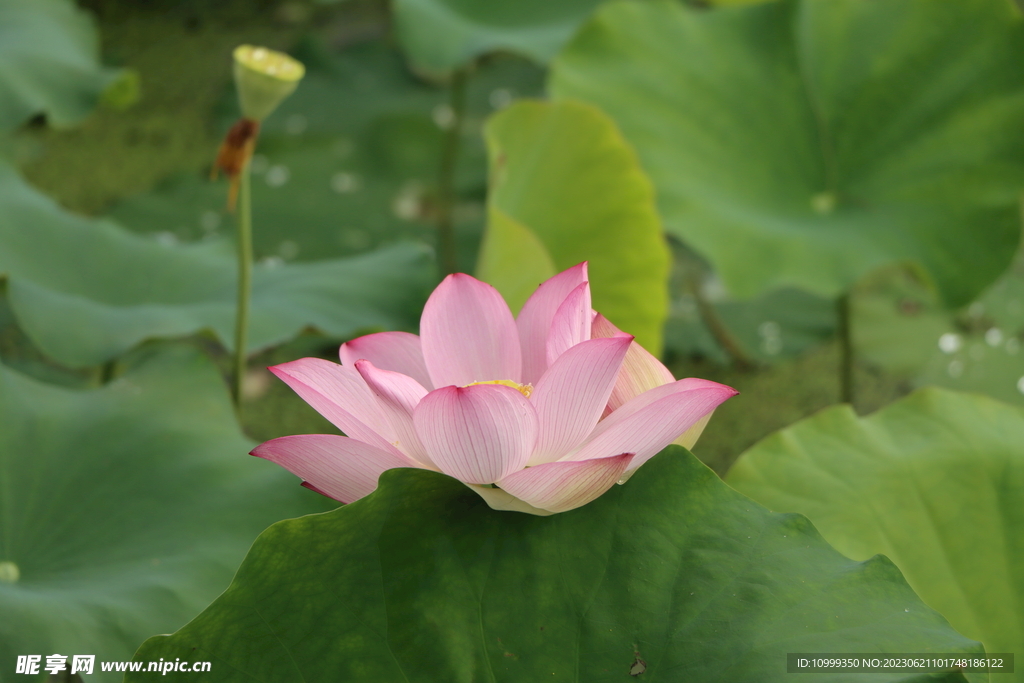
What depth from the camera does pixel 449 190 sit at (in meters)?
1.99

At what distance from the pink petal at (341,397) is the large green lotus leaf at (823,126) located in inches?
29.6

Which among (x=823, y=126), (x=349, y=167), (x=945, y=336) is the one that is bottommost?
(x=349, y=167)

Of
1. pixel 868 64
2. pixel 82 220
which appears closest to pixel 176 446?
pixel 82 220

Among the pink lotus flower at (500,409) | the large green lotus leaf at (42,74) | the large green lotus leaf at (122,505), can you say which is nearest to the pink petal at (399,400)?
the pink lotus flower at (500,409)

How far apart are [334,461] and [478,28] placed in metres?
1.34

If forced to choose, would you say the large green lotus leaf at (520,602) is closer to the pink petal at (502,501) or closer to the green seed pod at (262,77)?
the pink petal at (502,501)

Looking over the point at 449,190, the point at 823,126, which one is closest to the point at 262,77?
the point at 823,126

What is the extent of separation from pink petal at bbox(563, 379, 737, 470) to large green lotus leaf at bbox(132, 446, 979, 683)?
5cm

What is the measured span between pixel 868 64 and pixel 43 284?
4.22 feet

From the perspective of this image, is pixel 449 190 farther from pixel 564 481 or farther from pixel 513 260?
pixel 564 481

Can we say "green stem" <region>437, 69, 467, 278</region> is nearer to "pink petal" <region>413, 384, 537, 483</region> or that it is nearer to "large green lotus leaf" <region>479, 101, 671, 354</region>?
"large green lotus leaf" <region>479, 101, 671, 354</region>

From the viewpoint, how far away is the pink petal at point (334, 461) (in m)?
0.44

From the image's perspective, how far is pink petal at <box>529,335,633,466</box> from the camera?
43 cm

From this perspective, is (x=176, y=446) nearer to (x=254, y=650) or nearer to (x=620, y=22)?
(x=254, y=650)
